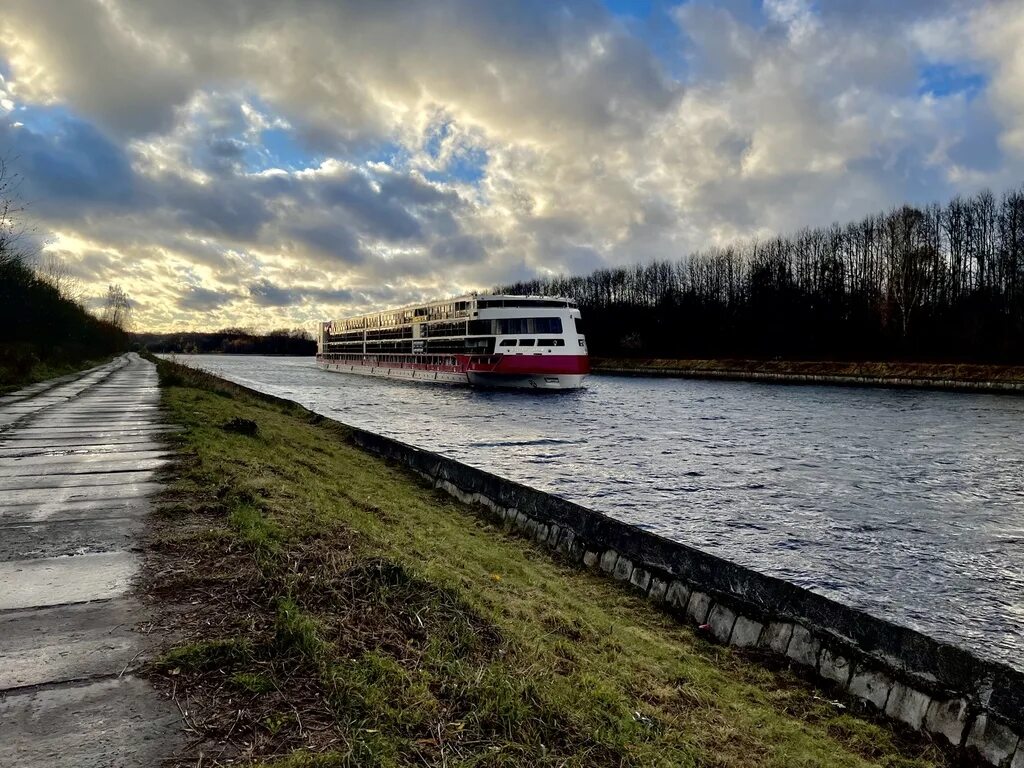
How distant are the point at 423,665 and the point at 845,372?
71336 millimetres

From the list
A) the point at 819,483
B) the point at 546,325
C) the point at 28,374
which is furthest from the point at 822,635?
the point at 546,325

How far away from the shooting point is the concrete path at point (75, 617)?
3.05m

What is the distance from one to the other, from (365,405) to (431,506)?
108 feet

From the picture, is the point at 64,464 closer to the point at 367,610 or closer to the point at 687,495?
the point at 367,610

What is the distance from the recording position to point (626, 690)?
4.80m

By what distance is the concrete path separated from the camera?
120 inches

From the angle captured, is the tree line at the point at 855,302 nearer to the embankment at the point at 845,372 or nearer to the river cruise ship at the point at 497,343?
the embankment at the point at 845,372

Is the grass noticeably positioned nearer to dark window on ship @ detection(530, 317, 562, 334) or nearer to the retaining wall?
the retaining wall

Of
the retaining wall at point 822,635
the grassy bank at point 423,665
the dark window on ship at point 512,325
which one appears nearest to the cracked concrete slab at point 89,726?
the grassy bank at point 423,665

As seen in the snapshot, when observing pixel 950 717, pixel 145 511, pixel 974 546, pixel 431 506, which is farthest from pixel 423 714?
pixel 974 546

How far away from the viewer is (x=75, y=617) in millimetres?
4430

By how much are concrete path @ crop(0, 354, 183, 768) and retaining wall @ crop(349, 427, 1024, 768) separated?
5.87 meters

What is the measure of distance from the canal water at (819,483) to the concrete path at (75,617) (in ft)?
29.0

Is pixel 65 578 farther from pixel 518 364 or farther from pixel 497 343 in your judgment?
pixel 497 343
